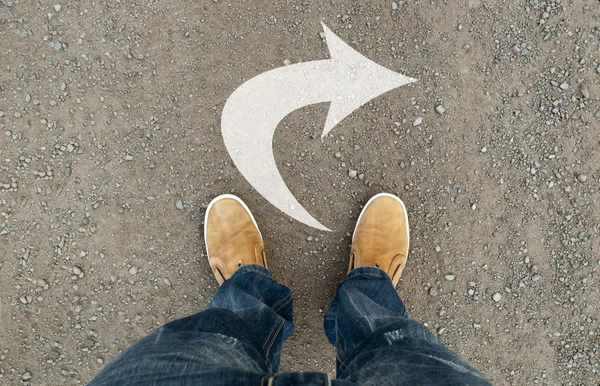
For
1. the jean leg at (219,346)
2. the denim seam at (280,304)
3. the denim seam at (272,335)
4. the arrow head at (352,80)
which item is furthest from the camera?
the arrow head at (352,80)

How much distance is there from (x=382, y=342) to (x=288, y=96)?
110 cm

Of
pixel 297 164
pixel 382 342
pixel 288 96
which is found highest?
pixel 288 96

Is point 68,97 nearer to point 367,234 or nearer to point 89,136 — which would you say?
point 89,136

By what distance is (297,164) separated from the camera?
66.8 inches

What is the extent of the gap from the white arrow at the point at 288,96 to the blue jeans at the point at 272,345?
0.52 metres

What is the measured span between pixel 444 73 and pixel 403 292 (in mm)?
1035

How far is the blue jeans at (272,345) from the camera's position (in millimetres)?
917

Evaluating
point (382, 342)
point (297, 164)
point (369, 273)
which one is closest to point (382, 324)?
point (382, 342)

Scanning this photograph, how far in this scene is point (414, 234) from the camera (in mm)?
1749

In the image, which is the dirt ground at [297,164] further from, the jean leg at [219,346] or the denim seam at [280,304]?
the jean leg at [219,346]

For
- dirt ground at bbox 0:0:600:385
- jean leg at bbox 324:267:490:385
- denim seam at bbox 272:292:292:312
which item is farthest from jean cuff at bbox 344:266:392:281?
denim seam at bbox 272:292:292:312

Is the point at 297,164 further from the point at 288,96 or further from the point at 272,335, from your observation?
the point at 272,335

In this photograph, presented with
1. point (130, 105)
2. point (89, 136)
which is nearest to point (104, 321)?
point (89, 136)

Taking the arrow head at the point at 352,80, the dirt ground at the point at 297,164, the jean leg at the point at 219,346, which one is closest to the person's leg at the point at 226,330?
the jean leg at the point at 219,346
